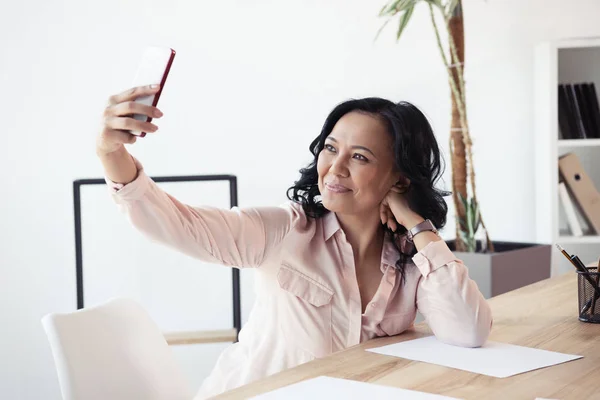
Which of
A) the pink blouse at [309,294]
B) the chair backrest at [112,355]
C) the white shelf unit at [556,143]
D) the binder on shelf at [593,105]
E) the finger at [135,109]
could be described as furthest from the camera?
the binder on shelf at [593,105]

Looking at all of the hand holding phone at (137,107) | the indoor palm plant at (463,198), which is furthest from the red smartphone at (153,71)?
the indoor palm plant at (463,198)

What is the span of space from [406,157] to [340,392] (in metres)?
0.73

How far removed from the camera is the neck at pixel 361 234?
195 centimetres

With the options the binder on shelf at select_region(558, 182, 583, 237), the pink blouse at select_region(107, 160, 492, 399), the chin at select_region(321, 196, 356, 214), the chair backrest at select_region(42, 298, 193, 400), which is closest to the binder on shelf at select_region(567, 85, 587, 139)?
the binder on shelf at select_region(558, 182, 583, 237)

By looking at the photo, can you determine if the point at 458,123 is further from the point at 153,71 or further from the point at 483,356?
the point at 153,71

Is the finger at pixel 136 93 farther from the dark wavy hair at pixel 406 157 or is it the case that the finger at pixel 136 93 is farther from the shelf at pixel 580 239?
the shelf at pixel 580 239

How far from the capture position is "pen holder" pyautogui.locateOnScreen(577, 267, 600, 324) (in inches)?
76.4

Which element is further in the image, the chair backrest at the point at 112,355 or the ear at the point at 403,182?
the ear at the point at 403,182

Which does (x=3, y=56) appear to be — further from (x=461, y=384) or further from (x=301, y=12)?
(x=461, y=384)

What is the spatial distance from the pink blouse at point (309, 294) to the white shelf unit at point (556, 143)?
2171 millimetres

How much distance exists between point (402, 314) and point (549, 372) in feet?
1.46

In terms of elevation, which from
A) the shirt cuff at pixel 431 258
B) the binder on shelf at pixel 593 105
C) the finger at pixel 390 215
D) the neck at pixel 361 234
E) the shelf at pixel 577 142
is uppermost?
the binder on shelf at pixel 593 105

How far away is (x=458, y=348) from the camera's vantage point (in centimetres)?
174

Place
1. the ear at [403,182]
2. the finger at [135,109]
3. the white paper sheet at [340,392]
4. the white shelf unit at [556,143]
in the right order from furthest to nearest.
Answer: the white shelf unit at [556,143] < the ear at [403,182] < the finger at [135,109] < the white paper sheet at [340,392]
